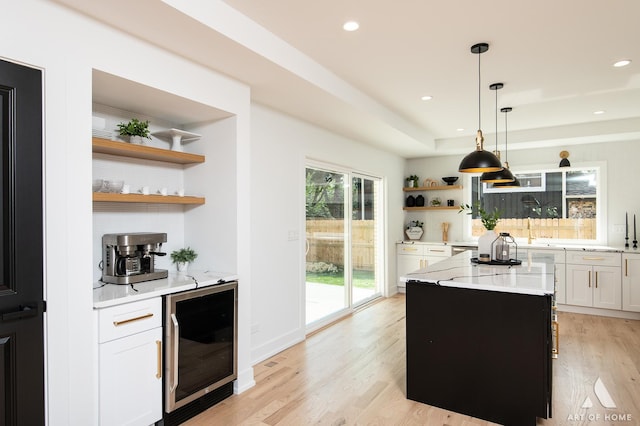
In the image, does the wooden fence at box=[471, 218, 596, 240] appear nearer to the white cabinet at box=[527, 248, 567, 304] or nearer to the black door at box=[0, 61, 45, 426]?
the white cabinet at box=[527, 248, 567, 304]

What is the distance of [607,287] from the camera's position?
16.4 feet

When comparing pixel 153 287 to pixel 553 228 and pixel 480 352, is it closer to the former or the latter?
pixel 480 352

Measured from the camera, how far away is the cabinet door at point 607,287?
4.94 m

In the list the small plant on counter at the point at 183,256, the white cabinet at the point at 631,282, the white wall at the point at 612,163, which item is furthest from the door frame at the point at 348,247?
the white cabinet at the point at 631,282

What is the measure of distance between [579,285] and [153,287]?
522 centimetres

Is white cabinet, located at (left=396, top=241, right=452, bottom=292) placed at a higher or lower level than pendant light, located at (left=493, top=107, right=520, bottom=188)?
lower

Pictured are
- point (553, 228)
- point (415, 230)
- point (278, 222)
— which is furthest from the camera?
point (415, 230)

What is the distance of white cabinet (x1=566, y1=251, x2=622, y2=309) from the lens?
16.3 ft

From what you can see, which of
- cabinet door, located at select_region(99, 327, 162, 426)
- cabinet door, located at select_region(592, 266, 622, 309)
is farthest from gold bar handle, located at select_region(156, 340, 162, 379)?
cabinet door, located at select_region(592, 266, 622, 309)

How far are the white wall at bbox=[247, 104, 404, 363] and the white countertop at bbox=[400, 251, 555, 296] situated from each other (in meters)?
1.41

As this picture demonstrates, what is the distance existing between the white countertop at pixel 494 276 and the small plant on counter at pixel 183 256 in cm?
162

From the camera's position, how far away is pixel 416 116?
4.81 metres

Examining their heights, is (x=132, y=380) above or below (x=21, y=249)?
below

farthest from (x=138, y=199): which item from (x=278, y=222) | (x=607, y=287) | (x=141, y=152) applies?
(x=607, y=287)
